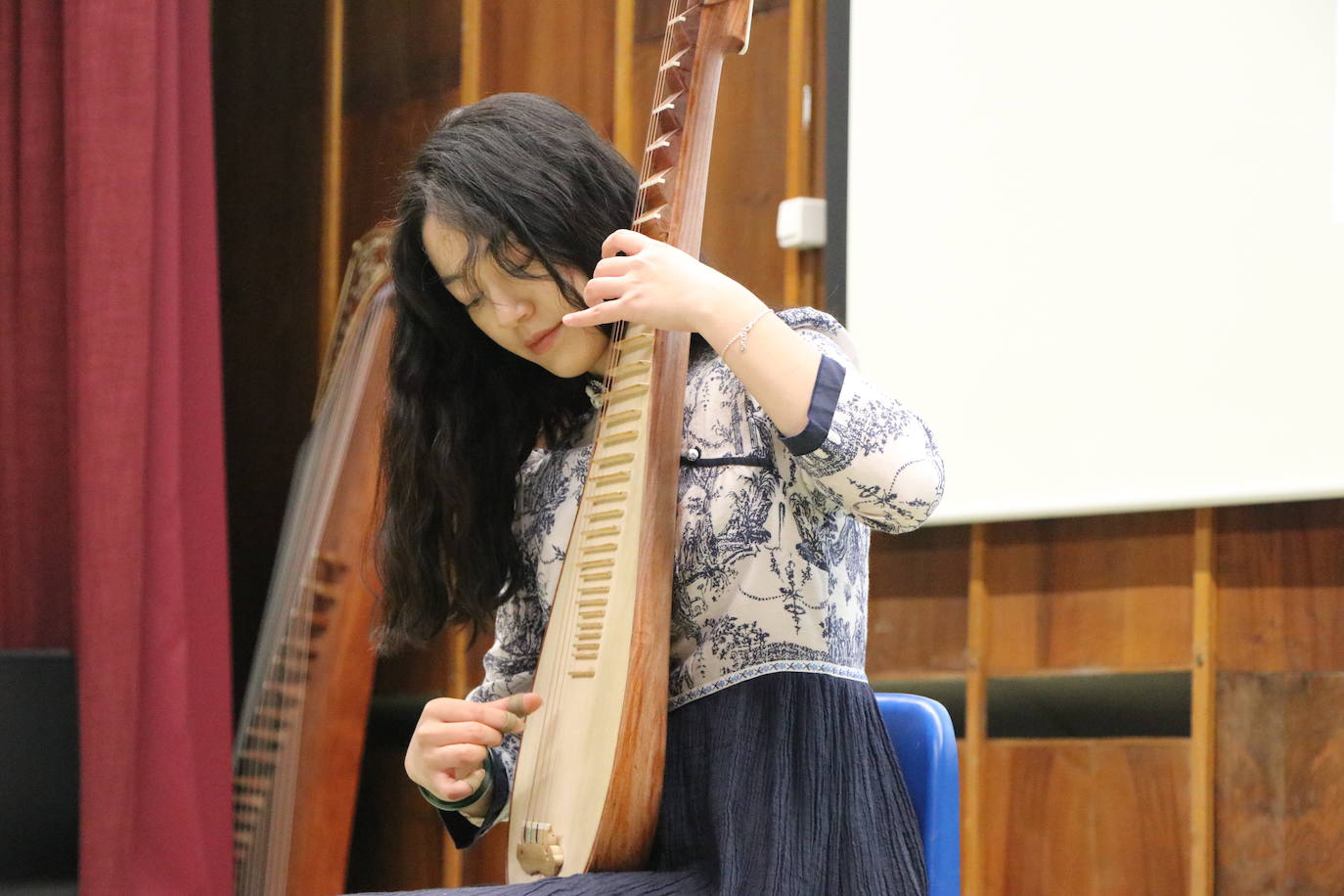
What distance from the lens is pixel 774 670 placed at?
1.08 m

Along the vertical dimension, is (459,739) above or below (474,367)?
below

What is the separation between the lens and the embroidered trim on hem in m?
1.08

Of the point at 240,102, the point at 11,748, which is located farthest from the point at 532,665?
the point at 240,102

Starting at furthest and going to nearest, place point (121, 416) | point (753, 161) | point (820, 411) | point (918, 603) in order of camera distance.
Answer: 1. point (121, 416)
2. point (753, 161)
3. point (918, 603)
4. point (820, 411)

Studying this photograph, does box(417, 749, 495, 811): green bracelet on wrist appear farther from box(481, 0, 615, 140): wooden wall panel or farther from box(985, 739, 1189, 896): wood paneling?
box(481, 0, 615, 140): wooden wall panel

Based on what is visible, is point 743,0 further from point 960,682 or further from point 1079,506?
point 960,682

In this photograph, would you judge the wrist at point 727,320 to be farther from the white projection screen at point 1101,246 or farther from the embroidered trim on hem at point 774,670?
the white projection screen at point 1101,246

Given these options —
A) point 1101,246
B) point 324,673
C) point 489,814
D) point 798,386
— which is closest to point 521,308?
point 798,386

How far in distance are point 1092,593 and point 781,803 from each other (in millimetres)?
1046

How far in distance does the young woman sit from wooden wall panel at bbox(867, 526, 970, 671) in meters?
0.89

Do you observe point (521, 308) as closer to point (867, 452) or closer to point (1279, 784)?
point (867, 452)

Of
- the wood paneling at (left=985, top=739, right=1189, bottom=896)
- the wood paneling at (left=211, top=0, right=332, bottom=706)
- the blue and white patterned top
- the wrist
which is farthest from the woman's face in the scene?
the wood paneling at (left=211, top=0, right=332, bottom=706)

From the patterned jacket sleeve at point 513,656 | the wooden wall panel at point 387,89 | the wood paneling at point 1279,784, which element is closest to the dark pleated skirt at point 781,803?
the patterned jacket sleeve at point 513,656

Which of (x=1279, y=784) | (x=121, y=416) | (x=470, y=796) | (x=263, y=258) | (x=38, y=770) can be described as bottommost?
(x=38, y=770)
